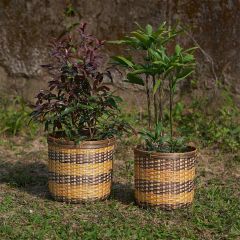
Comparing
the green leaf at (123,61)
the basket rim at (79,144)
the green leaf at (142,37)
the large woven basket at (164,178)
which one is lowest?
the large woven basket at (164,178)

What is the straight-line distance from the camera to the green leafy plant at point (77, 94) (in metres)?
3.97

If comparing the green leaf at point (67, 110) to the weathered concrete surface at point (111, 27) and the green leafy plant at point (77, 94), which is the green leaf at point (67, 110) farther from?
the weathered concrete surface at point (111, 27)

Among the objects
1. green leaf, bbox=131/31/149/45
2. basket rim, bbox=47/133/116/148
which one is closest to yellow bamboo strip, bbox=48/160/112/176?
basket rim, bbox=47/133/116/148

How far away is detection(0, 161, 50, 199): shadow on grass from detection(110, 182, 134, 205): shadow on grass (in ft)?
1.65

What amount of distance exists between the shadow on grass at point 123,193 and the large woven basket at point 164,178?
23cm

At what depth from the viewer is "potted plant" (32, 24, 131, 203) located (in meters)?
3.93

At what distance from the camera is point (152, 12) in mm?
6004

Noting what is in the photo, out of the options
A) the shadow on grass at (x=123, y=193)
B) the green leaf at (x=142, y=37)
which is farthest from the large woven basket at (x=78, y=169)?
the green leaf at (x=142, y=37)

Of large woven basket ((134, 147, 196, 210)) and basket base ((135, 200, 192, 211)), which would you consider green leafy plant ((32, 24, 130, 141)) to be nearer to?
large woven basket ((134, 147, 196, 210))

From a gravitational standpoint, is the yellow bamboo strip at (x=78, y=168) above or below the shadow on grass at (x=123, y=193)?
above

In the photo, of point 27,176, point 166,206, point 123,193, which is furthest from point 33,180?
point 166,206

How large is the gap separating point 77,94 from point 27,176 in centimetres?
103

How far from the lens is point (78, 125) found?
161 inches

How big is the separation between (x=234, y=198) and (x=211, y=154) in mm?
1112
